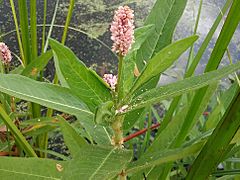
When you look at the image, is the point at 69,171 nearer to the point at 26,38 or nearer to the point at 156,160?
the point at 156,160

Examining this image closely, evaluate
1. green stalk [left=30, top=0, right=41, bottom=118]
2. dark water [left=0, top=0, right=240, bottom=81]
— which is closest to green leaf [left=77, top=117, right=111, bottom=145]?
green stalk [left=30, top=0, right=41, bottom=118]

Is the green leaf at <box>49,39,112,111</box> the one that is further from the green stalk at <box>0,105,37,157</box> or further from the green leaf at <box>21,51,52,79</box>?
the green leaf at <box>21,51,52,79</box>

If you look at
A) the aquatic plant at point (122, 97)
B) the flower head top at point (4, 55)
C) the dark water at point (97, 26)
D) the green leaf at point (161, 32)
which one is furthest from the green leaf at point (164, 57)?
the dark water at point (97, 26)

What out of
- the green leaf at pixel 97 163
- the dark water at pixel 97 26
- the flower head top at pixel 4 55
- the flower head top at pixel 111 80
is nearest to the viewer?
the green leaf at pixel 97 163

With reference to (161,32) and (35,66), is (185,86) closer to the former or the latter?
(161,32)

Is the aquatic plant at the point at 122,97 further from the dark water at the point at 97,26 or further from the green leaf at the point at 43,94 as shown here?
the dark water at the point at 97,26
